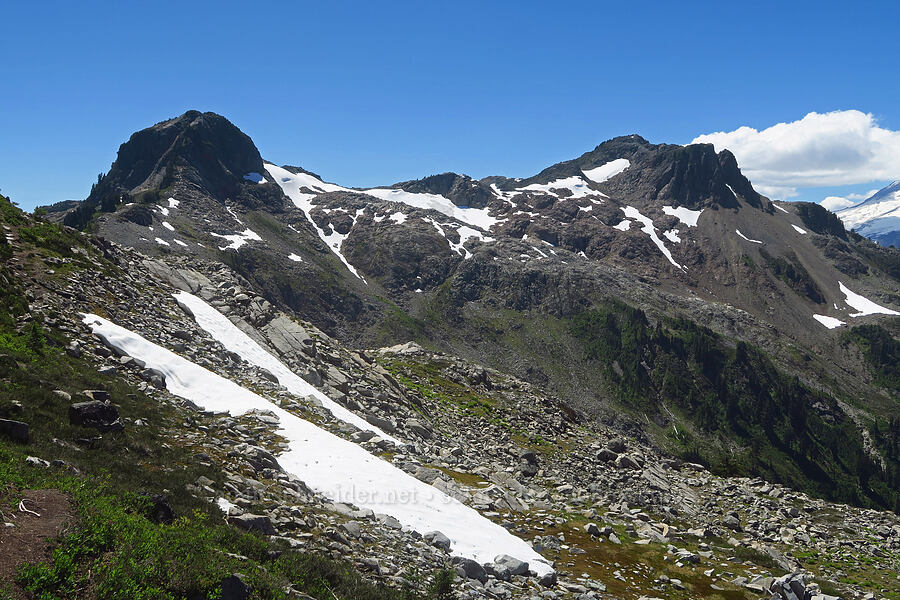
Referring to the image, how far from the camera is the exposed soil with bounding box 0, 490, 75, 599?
8553mm

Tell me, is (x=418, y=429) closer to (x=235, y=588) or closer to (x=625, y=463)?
(x=625, y=463)

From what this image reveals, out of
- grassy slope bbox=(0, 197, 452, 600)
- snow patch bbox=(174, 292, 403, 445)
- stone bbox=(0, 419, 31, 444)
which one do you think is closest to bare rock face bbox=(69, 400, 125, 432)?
grassy slope bbox=(0, 197, 452, 600)

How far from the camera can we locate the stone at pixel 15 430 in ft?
45.2

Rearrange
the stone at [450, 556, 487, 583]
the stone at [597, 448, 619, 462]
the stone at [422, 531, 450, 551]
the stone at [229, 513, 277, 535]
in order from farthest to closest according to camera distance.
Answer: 1. the stone at [597, 448, 619, 462]
2. the stone at [422, 531, 450, 551]
3. the stone at [450, 556, 487, 583]
4. the stone at [229, 513, 277, 535]

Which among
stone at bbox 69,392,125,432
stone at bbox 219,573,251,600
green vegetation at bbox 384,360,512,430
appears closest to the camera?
stone at bbox 219,573,251,600

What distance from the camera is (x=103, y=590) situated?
870 cm

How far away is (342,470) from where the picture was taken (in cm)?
2322

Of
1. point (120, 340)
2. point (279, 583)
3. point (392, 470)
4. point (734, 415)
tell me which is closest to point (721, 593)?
point (392, 470)

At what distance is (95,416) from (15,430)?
10.7ft

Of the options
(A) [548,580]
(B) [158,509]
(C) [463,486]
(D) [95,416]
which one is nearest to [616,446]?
(C) [463,486]

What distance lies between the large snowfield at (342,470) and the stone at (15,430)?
9.71 metres

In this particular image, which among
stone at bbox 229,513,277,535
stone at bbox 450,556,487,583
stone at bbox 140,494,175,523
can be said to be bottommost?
stone at bbox 450,556,487,583

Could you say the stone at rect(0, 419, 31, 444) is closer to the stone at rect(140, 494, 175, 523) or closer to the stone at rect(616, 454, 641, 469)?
the stone at rect(140, 494, 175, 523)

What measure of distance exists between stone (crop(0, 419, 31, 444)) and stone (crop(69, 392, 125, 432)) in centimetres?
270
